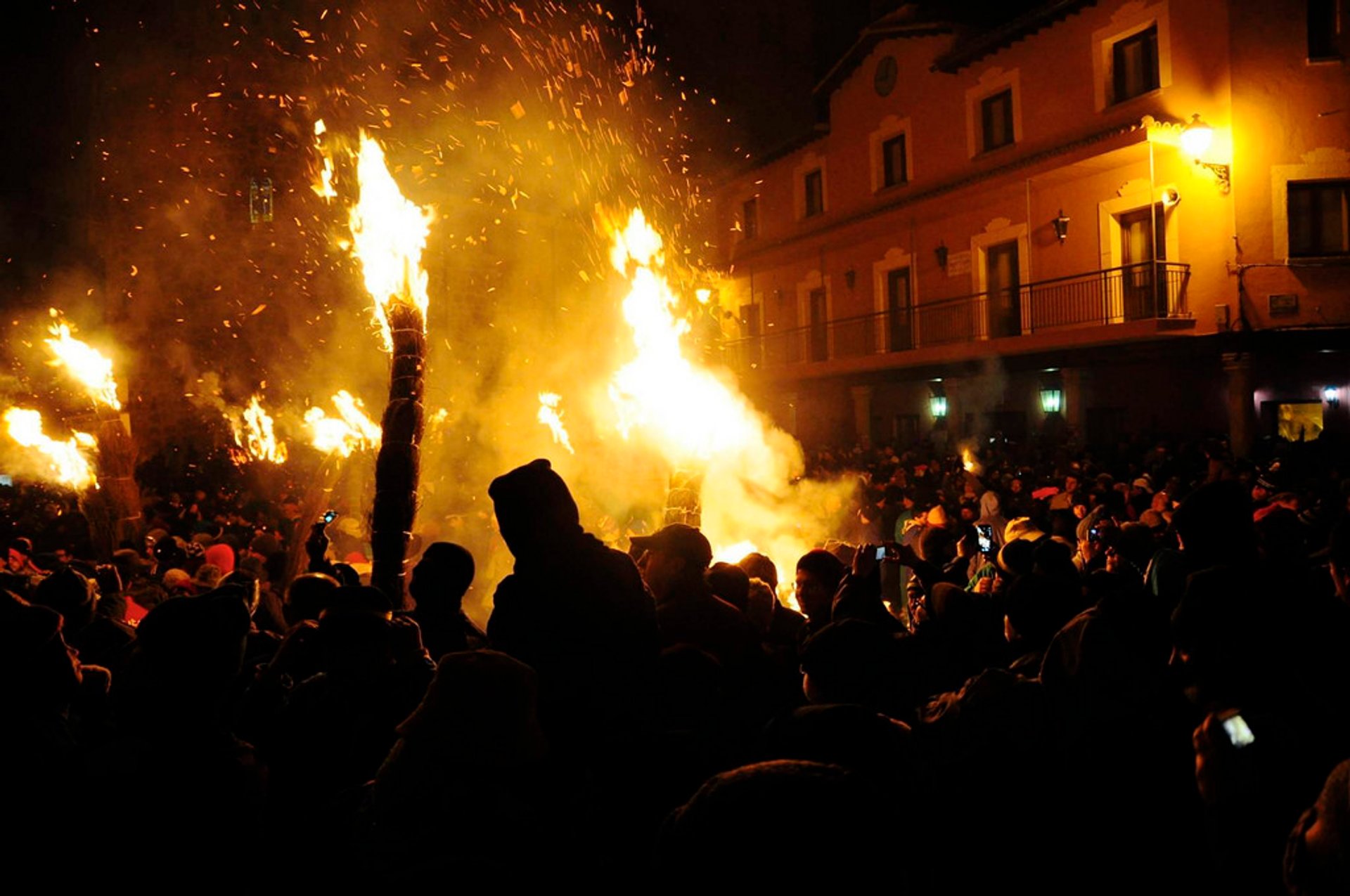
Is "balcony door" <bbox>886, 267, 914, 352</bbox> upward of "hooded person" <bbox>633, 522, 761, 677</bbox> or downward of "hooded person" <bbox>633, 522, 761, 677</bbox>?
upward

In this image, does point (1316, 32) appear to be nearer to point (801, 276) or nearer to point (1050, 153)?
point (1050, 153)

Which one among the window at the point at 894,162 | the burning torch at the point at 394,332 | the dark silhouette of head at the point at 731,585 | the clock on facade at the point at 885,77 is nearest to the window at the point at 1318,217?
the window at the point at 894,162

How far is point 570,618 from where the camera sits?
10.6ft

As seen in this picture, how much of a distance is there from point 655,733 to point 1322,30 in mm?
18952

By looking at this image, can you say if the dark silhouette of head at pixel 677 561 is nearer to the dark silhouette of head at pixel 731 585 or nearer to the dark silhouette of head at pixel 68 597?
the dark silhouette of head at pixel 731 585

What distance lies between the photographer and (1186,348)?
1727 centimetres

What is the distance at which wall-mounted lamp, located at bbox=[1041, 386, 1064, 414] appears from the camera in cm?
1983

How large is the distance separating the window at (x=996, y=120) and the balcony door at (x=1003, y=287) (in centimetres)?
212

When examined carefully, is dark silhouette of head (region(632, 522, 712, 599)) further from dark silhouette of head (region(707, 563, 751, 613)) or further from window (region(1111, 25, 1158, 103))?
window (region(1111, 25, 1158, 103))

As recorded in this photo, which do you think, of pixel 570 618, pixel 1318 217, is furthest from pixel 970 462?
pixel 570 618

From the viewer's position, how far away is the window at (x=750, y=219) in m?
27.2

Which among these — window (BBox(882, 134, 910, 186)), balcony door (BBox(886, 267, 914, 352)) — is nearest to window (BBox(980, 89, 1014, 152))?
window (BBox(882, 134, 910, 186))

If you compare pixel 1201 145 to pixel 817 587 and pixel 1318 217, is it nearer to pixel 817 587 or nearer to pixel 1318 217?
pixel 1318 217

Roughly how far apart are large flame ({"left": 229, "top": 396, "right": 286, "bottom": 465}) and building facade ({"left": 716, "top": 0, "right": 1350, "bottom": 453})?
13.1 metres
